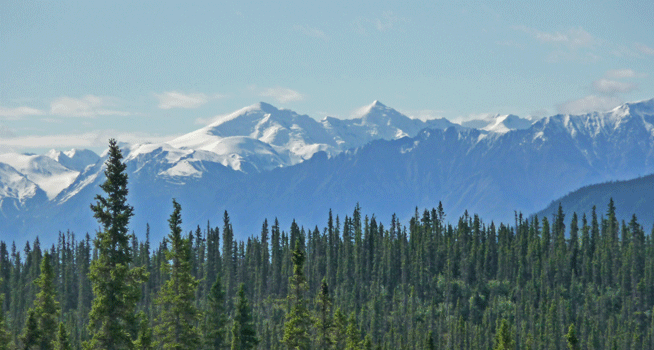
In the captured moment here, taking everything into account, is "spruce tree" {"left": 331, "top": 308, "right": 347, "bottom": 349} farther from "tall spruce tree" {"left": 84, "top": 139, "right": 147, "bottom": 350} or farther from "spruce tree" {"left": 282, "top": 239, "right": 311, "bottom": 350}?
"tall spruce tree" {"left": 84, "top": 139, "right": 147, "bottom": 350}

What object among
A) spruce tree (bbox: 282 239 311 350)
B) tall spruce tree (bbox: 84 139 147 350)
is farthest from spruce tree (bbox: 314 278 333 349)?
tall spruce tree (bbox: 84 139 147 350)

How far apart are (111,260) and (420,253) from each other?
157 m

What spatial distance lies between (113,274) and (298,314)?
923 inches

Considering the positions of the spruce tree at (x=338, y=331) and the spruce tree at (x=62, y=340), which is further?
the spruce tree at (x=338, y=331)

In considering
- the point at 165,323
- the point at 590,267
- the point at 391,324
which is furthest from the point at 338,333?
the point at 590,267

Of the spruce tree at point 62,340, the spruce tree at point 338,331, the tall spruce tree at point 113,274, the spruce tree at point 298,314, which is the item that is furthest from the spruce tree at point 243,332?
the tall spruce tree at point 113,274

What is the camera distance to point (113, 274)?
4109 centimetres

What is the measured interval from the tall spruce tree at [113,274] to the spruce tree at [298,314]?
66.5 ft

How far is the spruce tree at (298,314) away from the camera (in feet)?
198

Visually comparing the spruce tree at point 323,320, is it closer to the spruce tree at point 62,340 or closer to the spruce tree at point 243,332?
the spruce tree at point 243,332

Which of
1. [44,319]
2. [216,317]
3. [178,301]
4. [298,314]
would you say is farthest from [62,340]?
[216,317]

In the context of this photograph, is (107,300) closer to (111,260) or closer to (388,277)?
(111,260)

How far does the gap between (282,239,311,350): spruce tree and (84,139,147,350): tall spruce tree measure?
66.5ft

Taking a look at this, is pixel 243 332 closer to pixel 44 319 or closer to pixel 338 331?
pixel 338 331
